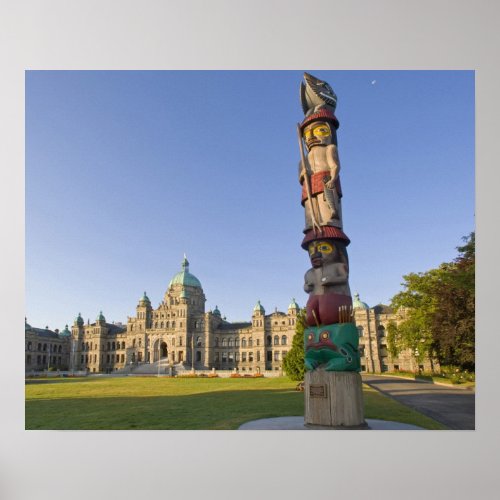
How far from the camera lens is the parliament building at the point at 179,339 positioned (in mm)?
52062

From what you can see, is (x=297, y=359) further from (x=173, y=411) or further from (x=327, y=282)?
(x=327, y=282)

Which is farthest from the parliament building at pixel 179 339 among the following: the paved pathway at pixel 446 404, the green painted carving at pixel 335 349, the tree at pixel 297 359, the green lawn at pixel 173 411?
the green painted carving at pixel 335 349

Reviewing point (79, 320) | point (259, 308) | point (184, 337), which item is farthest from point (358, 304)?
point (79, 320)

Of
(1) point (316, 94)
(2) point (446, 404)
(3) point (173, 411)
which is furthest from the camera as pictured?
(2) point (446, 404)

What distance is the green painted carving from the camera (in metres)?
9.27

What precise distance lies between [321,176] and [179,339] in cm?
4740

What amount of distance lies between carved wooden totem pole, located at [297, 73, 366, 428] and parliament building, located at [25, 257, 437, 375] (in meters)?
40.2

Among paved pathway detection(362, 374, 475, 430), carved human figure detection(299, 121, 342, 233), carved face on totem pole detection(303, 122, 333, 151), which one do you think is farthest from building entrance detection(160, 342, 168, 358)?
carved face on totem pole detection(303, 122, 333, 151)

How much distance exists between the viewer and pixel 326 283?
961cm

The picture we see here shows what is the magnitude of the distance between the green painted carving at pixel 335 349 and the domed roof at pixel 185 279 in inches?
1941

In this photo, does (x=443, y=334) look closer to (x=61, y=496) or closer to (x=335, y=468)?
(x=335, y=468)

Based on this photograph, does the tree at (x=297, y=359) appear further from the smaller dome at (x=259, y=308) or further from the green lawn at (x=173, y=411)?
the smaller dome at (x=259, y=308)

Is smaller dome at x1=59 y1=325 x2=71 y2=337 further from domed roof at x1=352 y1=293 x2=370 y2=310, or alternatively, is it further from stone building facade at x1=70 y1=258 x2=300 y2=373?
domed roof at x1=352 y1=293 x2=370 y2=310

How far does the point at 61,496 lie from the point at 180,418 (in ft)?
9.62
